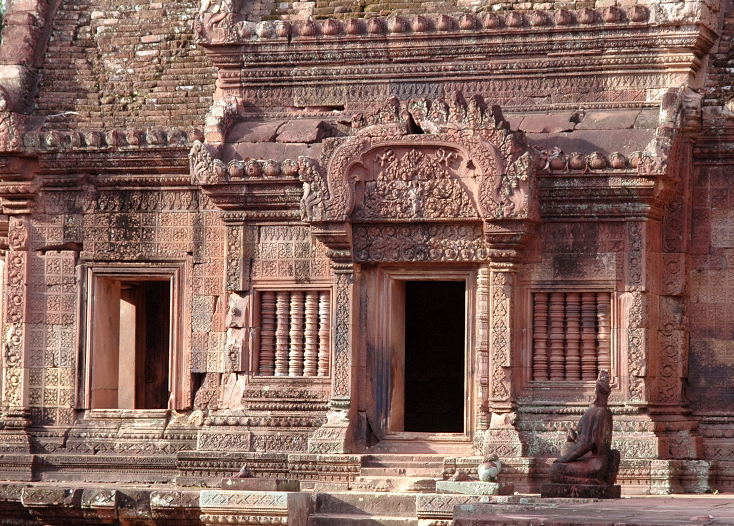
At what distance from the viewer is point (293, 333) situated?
18594 mm

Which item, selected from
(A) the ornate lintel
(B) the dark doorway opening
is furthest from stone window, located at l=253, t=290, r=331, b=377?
(B) the dark doorway opening

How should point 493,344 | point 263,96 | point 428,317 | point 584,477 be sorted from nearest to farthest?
point 584,477
point 493,344
point 263,96
point 428,317

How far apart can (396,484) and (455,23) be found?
5136 mm

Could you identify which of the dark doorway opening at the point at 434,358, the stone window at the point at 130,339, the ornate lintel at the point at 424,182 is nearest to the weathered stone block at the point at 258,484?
the ornate lintel at the point at 424,182

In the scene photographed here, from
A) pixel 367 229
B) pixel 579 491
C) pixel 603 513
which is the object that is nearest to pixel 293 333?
pixel 367 229

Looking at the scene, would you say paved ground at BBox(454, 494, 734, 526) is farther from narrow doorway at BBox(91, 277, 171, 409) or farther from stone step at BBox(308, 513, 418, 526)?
narrow doorway at BBox(91, 277, 171, 409)

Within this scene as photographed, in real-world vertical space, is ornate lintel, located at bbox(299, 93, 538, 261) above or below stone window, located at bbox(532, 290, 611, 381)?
above

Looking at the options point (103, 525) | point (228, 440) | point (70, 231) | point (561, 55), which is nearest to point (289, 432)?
point (228, 440)

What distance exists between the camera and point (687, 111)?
1778 cm

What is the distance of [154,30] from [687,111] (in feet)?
21.7

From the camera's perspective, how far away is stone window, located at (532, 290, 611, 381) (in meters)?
17.7

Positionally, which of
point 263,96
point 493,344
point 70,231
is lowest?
point 493,344

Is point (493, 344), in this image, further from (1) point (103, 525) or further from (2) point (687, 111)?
(1) point (103, 525)

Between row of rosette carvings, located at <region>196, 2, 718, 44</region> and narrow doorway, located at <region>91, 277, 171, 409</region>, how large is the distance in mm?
3305
